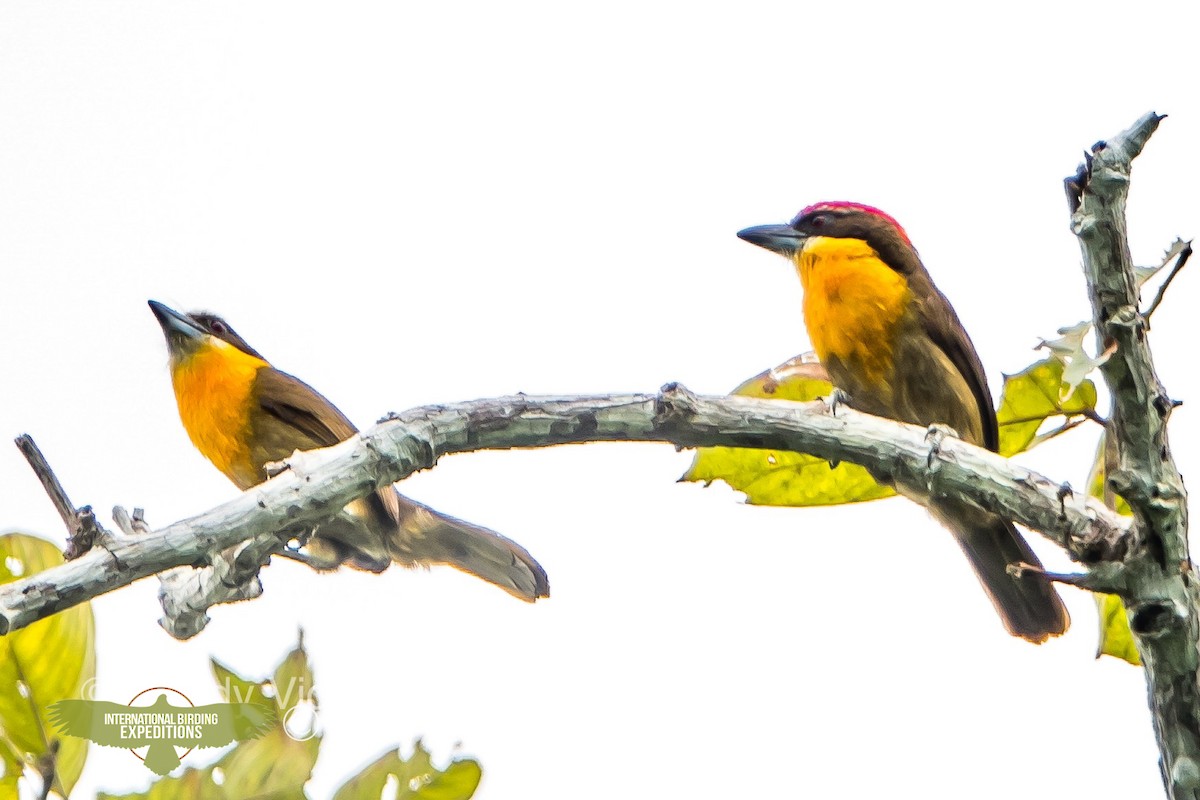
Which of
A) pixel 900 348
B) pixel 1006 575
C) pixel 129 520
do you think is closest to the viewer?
pixel 129 520

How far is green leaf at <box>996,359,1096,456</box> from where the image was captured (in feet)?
5.77

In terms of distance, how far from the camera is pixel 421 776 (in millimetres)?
1496

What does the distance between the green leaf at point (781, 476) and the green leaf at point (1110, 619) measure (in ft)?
1.00

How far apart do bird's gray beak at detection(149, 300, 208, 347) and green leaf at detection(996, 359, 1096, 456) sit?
6.37ft

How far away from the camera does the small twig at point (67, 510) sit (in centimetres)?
132

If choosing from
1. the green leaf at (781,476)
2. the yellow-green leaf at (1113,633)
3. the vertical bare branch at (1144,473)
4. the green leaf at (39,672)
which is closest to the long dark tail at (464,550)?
the green leaf at (781,476)

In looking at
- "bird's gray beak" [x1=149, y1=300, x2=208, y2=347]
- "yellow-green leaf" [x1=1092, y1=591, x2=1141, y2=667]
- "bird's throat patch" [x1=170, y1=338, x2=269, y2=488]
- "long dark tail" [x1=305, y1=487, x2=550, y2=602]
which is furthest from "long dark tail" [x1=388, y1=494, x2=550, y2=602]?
"yellow-green leaf" [x1=1092, y1=591, x2=1141, y2=667]

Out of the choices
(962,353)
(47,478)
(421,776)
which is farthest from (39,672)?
(962,353)

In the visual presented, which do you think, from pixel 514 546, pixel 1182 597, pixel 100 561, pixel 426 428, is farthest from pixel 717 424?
pixel 514 546

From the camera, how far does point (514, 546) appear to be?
2.37 meters

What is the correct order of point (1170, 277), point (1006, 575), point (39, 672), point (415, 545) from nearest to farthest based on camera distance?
point (1170, 277)
point (39, 672)
point (1006, 575)
point (415, 545)

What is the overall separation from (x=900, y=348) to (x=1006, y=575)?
524 mm

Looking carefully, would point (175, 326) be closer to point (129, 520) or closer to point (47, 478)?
point (129, 520)

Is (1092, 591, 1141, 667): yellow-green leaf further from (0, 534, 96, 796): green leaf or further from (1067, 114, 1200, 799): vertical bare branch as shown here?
(0, 534, 96, 796): green leaf
